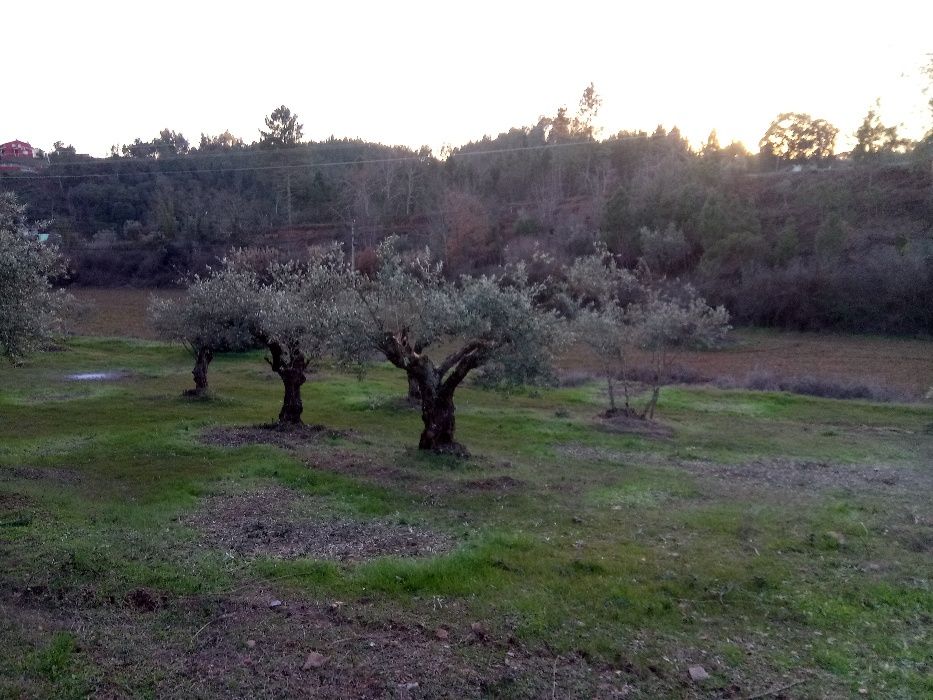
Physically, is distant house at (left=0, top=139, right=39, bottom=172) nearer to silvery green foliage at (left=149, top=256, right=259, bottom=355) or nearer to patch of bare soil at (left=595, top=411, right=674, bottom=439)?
silvery green foliage at (left=149, top=256, right=259, bottom=355)

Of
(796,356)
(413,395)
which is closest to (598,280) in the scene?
(413,395)

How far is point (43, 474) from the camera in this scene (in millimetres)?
15672

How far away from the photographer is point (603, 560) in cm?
1093

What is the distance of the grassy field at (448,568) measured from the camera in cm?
750

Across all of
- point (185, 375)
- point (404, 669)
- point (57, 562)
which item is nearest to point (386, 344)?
point (57, 562)

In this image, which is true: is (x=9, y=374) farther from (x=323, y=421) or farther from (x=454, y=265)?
(x=454, y=265)

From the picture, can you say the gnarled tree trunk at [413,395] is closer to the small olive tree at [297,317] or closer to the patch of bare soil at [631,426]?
the small olive tree at [297,317]

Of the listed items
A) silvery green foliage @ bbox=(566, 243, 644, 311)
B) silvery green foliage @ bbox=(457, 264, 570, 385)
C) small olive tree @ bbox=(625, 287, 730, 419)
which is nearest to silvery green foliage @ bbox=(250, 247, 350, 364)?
silvery green foliage @ bbox=(457, 264, 570, 385)

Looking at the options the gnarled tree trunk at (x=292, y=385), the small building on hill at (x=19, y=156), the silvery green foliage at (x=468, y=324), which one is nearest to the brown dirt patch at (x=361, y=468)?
the silvery green foliage at (x=468, y=324)

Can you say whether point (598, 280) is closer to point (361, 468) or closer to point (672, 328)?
Answer: point (672, 328)

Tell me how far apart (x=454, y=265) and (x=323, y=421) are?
53.0 metres

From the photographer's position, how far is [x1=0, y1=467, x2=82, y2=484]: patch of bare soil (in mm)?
15109

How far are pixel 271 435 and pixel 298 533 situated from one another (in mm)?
9568

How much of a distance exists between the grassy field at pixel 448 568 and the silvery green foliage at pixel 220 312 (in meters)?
4.16
